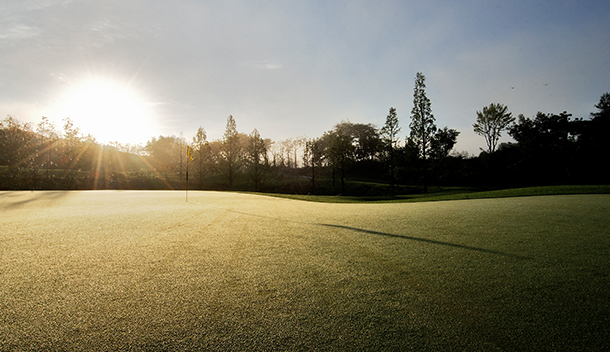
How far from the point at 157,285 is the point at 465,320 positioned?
3.29 metres

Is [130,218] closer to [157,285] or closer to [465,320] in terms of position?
[157,285]

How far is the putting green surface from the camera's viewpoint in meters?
2.10

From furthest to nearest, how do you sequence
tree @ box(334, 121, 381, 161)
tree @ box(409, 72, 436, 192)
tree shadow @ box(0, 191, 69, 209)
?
tree @ box(334, 121, 381, 161) < tree @ box(409, 72, 436, 192) < tree shadow @ box(0, 191, 69, 209)

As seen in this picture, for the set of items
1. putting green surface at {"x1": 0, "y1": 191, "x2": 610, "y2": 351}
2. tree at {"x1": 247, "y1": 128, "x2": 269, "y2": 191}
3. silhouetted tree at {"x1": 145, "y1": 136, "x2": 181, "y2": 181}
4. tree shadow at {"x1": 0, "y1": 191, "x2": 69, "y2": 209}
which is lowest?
putting green surface at {"x1": 0, "y1": 191, "x2": 610, "y2": 351}

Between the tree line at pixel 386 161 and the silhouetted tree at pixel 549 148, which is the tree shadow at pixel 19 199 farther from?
the silhouetted tree at pixel 549 148

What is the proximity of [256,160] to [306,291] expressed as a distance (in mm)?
42150

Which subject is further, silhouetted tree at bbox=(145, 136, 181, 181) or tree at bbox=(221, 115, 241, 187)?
silhouetted tree at bbox=(145, 136, 181, 181)

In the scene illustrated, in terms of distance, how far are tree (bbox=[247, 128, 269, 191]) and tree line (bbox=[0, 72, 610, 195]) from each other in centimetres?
19

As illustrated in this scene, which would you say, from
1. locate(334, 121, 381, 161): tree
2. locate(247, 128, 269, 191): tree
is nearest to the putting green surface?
locate(247, 128, 269, 191): tree

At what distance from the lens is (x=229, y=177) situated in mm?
46250

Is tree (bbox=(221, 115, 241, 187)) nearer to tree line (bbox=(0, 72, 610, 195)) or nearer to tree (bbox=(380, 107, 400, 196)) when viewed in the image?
tree line (bbox=(0, 72, 610, 195))

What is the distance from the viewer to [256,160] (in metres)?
44.0

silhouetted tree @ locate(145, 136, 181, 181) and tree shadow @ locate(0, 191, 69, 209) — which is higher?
silhouetted tree @ locate(145, 136, 181, 181)

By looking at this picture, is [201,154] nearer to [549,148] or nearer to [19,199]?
[19,199]
